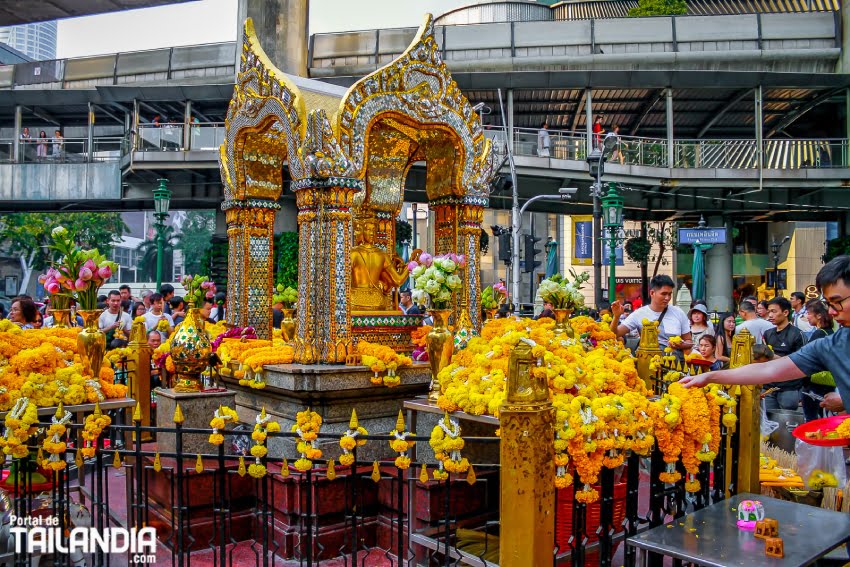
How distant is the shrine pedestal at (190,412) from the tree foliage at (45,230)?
2992 cm

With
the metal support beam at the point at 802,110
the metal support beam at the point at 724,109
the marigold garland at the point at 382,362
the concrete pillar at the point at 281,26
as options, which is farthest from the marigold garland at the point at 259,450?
the metal support beam at the point at 802,110

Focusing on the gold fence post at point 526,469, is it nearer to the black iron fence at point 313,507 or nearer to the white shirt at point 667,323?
the black iron fence at point 313,507

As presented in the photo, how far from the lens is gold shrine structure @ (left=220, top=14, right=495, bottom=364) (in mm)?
7297

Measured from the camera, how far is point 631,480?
4.24 m

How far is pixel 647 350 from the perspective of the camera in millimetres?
8195

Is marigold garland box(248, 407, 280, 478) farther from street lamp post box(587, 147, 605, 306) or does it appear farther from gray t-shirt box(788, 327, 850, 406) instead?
street lamp post box(587, 147, 605, 306)

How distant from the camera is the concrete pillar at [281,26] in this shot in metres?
10.7

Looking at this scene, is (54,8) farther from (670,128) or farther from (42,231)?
(42,231)

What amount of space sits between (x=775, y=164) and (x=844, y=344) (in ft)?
78.4

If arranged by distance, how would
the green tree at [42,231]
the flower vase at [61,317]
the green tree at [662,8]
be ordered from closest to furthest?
the flower vase at [61,317] → the green tree at [662,8] → the green tree at [42,231]

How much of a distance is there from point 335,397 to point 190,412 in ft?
4.69

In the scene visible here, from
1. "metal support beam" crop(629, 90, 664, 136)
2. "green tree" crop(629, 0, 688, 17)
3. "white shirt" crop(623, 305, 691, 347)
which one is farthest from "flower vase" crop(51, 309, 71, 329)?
"green tree" crop(629, 0, 688, 17)

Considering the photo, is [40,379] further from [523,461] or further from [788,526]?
[788,526]

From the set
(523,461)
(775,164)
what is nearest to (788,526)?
(523,461)
